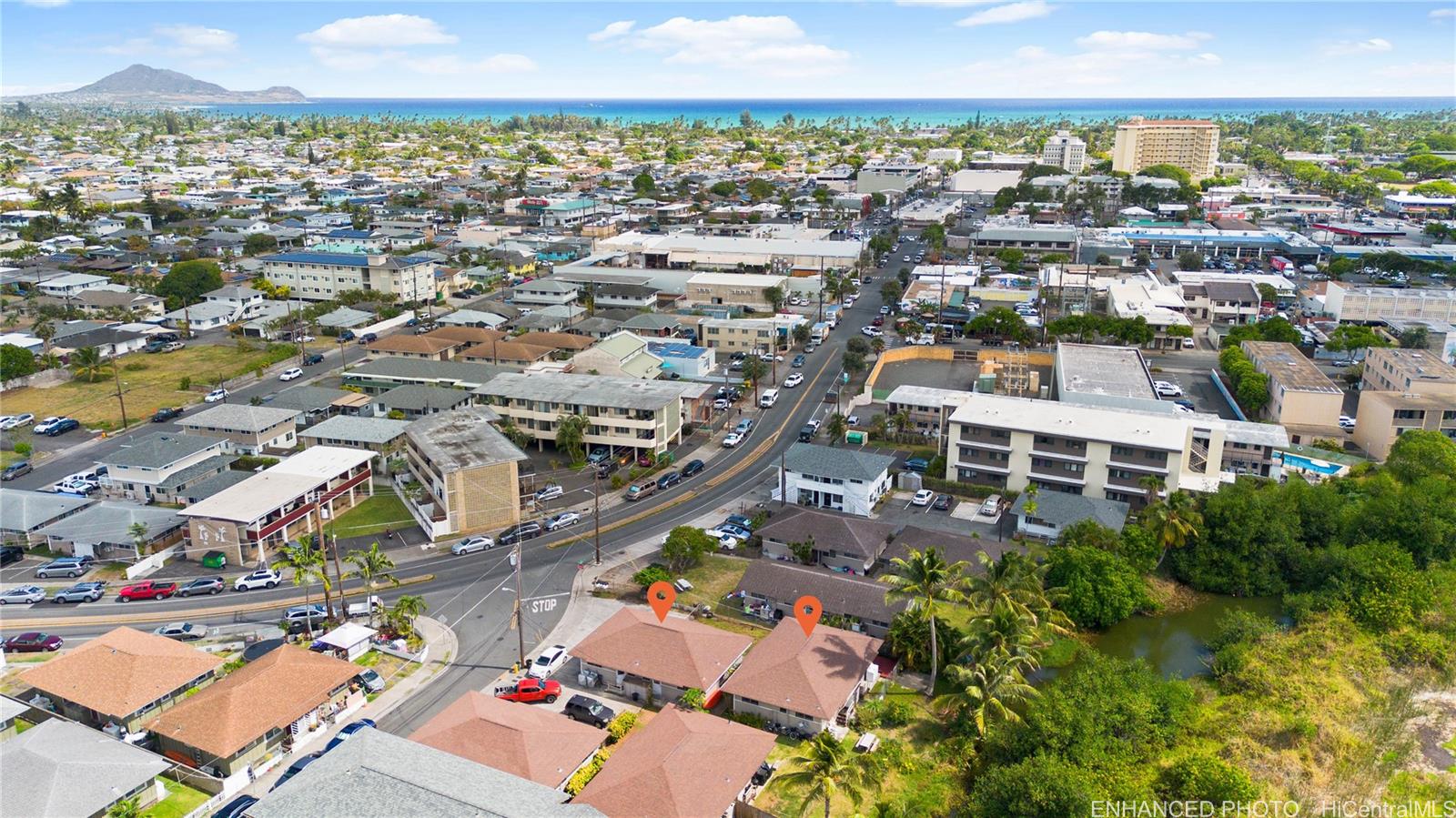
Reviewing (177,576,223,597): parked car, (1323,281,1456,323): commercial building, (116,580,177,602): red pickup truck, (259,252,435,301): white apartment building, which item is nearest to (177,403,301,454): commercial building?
(116,580,177,602): red pickup truck

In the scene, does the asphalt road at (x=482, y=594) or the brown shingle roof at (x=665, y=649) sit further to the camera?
the asphalt road at (x=482, y=594)

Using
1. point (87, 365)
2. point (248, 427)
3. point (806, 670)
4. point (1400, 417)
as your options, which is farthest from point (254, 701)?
point (1400, 417)

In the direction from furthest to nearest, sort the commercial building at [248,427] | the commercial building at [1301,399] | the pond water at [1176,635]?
1. the commercial building at [1301,399]
2. the commercial building at [248,427]
3. the pond water at [1176,635]

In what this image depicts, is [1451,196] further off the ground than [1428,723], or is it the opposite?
[1451,196]

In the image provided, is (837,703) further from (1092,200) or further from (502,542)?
(1092,200)

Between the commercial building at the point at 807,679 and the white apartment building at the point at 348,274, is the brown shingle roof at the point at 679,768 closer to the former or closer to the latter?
the commercial building at the point at 807,679

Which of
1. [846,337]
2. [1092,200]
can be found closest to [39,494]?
[846,337]

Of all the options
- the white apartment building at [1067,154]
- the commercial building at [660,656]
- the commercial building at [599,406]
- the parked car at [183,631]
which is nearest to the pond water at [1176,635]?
the commercial building at [660,656]
